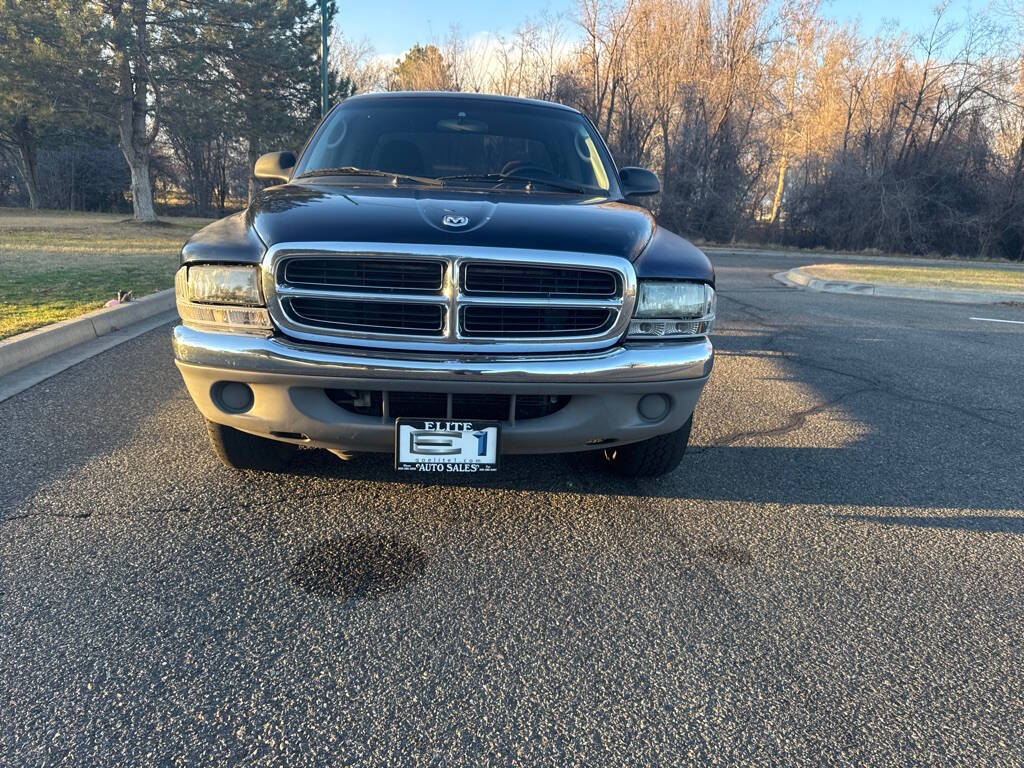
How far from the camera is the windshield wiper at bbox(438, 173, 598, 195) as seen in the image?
3576 mm

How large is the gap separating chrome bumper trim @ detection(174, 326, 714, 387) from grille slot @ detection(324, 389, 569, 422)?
9cm

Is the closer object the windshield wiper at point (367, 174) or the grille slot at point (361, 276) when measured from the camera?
the grille slot at point (361, 276)

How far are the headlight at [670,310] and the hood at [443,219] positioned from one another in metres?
0.19

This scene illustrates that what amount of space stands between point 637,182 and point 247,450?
275 centimetres

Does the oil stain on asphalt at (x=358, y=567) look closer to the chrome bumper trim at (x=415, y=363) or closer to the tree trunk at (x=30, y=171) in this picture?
the chrome bumper trim at (x=415, y=363)

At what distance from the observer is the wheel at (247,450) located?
2953 mm

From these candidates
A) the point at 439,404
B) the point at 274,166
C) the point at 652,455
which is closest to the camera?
the point at 439,404

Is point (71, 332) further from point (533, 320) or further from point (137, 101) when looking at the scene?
point (137, 101)

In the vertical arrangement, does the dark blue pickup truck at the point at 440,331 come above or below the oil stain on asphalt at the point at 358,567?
above

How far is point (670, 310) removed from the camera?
2.71 m

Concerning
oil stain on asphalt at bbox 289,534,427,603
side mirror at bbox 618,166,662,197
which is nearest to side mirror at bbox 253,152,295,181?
side mirror at bbox 618,166,662,197

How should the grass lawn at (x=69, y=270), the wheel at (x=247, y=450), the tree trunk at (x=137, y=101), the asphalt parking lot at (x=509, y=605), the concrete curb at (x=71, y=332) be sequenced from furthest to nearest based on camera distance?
the tree trunk at (x=137, y=101), the grass lawn at (x=69, y=270), the concrete curb at (x=71, y=332), the wheel at (x=247, y=450), the asphalt parking lot at (x=509, y=605)

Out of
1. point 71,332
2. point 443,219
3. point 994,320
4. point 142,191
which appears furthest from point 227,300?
point 142,191

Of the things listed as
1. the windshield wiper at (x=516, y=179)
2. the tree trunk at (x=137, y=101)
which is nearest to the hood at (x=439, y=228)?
the windshield wiper at (x=516, y=179)
